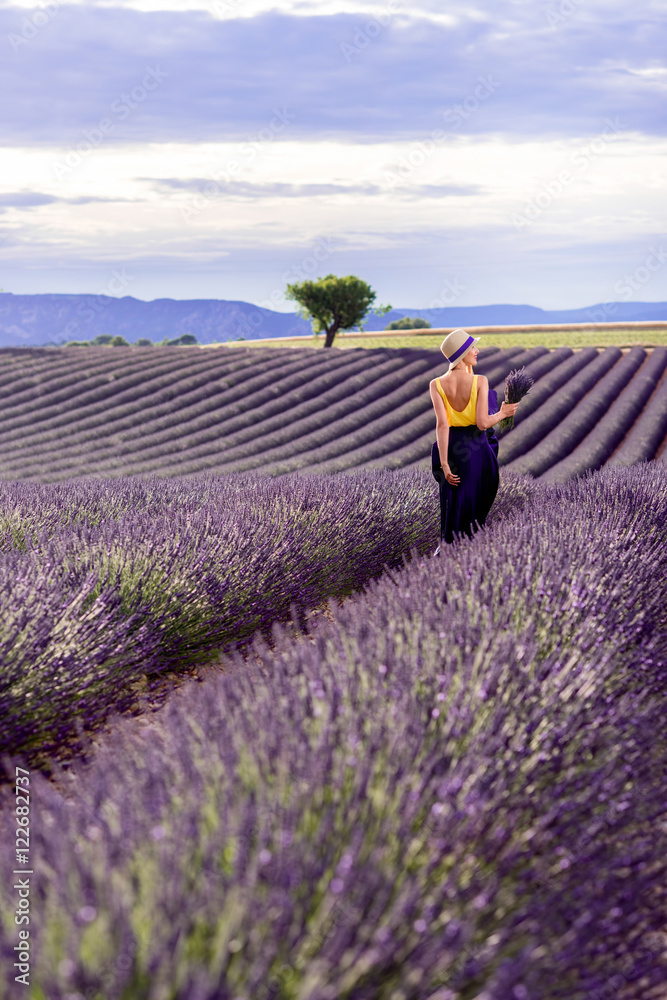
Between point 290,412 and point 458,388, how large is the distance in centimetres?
1484

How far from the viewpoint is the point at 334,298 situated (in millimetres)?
35812

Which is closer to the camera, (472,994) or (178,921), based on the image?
(178,921)

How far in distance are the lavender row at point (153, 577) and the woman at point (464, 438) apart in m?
0.94

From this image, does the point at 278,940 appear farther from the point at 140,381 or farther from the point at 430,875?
the point at 140,381

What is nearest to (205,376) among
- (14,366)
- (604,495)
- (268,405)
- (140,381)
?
(140,381)

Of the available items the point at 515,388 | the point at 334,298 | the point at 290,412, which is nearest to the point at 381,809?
the point at 515,388

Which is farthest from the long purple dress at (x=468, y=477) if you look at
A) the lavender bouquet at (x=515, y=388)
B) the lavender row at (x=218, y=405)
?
the lavender row at (x=218, y=405)

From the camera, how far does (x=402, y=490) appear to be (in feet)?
26.0

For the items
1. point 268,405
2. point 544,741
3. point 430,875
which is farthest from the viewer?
point 268,405

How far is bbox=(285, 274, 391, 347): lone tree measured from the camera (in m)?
35.6

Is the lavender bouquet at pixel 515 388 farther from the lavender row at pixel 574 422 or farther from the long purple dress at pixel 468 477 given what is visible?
the lavender row at pixel 574 422

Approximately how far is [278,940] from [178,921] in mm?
192

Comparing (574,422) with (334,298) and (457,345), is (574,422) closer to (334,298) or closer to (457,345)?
(457,345)

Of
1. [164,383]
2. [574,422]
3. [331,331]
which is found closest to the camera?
[574,422]
